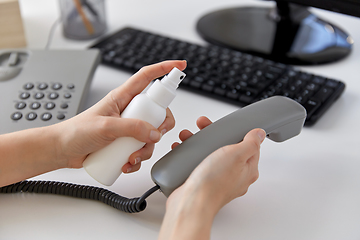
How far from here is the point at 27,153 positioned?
41 centimetres

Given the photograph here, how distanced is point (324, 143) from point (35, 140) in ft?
1.20

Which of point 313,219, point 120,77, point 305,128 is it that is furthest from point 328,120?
point 120,77

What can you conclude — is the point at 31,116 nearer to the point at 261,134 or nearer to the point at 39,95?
the point at 39,95

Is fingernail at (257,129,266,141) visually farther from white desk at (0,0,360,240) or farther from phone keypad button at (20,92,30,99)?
phone keypad button at (20,92,30,99)

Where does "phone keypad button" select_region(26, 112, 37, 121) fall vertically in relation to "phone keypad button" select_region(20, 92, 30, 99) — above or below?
below

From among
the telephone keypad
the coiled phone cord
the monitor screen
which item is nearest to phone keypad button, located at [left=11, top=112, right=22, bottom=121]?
the telephone keypad

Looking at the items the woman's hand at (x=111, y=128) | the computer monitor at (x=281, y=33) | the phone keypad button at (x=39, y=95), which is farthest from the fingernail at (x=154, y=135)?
the computer monitor at (x=281, y=33)

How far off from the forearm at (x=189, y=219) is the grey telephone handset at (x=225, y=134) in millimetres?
25

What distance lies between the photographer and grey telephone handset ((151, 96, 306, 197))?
36cm

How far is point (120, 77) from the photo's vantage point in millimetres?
623

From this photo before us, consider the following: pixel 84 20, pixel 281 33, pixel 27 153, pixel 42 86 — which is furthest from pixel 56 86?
pixel 281 33

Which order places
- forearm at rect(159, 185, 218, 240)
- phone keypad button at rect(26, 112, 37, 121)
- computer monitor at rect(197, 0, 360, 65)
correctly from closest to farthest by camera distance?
forearm at rect(159, 185, 218, 240)
phone keypad button at rect(26, 112, 37, 121)
computer monitor at rect(197, 0, 360, 65)

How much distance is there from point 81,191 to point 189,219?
5.4 inches

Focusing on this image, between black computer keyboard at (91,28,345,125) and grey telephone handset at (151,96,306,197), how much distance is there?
81 mm
